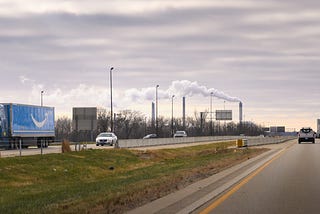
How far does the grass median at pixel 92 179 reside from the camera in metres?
14.0

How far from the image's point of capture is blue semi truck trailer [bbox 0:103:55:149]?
48.6 m

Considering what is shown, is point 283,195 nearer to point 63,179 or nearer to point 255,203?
point 255,203

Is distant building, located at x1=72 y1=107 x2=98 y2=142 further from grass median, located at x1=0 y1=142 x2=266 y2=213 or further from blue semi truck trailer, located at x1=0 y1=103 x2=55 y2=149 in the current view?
grass median, located at x1=0 y1=142 x2=266 y2=213

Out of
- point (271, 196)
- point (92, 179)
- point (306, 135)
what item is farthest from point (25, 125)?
point (306, 135)

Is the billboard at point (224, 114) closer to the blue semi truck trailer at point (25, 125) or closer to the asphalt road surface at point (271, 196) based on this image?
the blue semi truck trailer at point (25, 125)

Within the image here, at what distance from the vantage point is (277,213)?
11.8 metres

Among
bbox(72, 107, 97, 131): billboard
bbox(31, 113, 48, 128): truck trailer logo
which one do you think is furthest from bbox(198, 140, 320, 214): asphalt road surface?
bbox(72, 107, 97, 131): billboard

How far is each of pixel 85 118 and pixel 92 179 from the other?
31201 mm

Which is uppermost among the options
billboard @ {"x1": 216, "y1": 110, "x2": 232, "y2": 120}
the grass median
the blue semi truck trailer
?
billboard @ {"x1": 216, "y1": 110, "x2": 232, "y2": 120}

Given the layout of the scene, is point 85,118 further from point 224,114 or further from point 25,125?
point 224,114

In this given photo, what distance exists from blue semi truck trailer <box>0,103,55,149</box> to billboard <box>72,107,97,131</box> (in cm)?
300

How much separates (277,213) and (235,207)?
1.21 meters

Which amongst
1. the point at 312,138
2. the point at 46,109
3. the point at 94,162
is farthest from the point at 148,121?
the point at 94,162

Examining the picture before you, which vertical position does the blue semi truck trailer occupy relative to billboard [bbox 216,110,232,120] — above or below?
below
